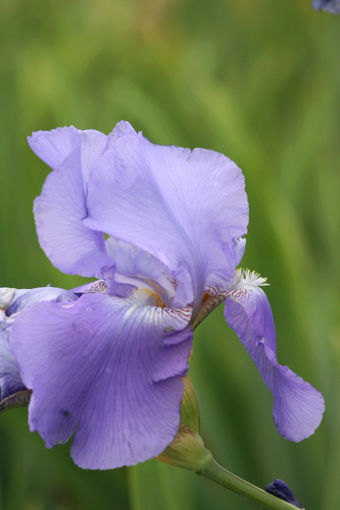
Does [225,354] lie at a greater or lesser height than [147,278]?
lesser

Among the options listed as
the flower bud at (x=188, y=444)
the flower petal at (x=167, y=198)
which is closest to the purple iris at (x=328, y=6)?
the flower petal at (x=167, y=198)

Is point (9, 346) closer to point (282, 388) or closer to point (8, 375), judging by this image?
point (8, 375)

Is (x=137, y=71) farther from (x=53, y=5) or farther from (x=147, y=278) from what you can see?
(x=147, y=278)

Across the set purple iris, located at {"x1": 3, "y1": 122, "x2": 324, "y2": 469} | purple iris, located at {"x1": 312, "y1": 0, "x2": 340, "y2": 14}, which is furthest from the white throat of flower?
purple iris, located at {"x1": 312, "y1": 0, "x2": 340, "y2": 14}

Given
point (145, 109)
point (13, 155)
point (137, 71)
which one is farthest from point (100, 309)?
point (137, 71)

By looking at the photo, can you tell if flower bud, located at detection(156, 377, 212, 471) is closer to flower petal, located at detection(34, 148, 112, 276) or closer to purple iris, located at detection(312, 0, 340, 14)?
flower petal, located at detection(34, 148, 112, 276)

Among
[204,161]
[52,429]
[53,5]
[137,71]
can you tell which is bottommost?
[53,5]

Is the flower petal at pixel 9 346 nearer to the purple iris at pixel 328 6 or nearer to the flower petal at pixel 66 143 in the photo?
the flower petal at pixel 66 143
